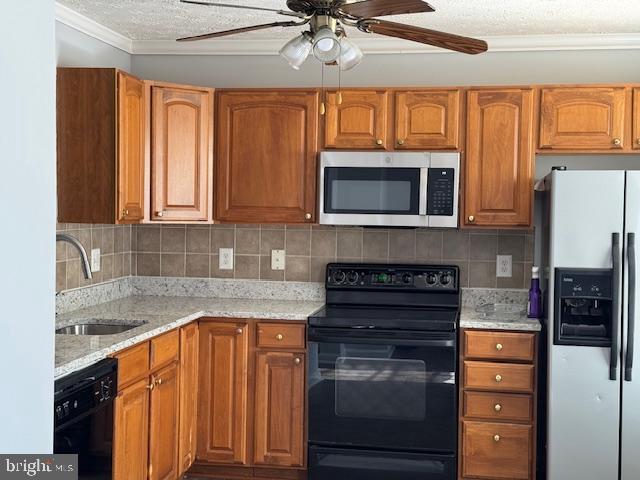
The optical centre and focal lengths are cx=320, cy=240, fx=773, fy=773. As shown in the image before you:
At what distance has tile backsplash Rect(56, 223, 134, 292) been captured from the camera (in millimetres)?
3709

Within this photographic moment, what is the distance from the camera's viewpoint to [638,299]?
343 cm

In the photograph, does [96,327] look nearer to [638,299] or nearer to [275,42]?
→ [275,42]

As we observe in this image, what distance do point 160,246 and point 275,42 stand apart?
1.36 m

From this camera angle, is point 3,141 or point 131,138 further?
point 131,138

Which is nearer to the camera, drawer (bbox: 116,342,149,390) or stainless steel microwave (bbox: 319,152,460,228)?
drawer (bbox: 116,342,149,390)

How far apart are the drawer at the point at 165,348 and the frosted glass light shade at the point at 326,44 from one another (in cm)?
163

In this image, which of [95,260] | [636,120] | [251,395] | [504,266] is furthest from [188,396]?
[636,120]

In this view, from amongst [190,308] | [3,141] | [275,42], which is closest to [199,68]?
[275,42]

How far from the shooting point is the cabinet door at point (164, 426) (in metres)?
3.36

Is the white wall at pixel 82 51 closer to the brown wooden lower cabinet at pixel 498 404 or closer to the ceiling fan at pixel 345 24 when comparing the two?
the ceiling fan at pixel 345 24

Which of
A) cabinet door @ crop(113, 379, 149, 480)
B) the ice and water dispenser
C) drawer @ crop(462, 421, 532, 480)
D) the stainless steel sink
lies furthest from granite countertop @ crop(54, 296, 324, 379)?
the ice and water dispenser

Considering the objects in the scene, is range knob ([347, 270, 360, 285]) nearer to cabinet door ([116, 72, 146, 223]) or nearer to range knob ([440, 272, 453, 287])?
range knob ([440, 272, 453, 287])

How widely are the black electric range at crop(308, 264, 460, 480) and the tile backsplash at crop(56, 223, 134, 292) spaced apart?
1198 mm

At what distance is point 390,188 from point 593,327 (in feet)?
3.96
